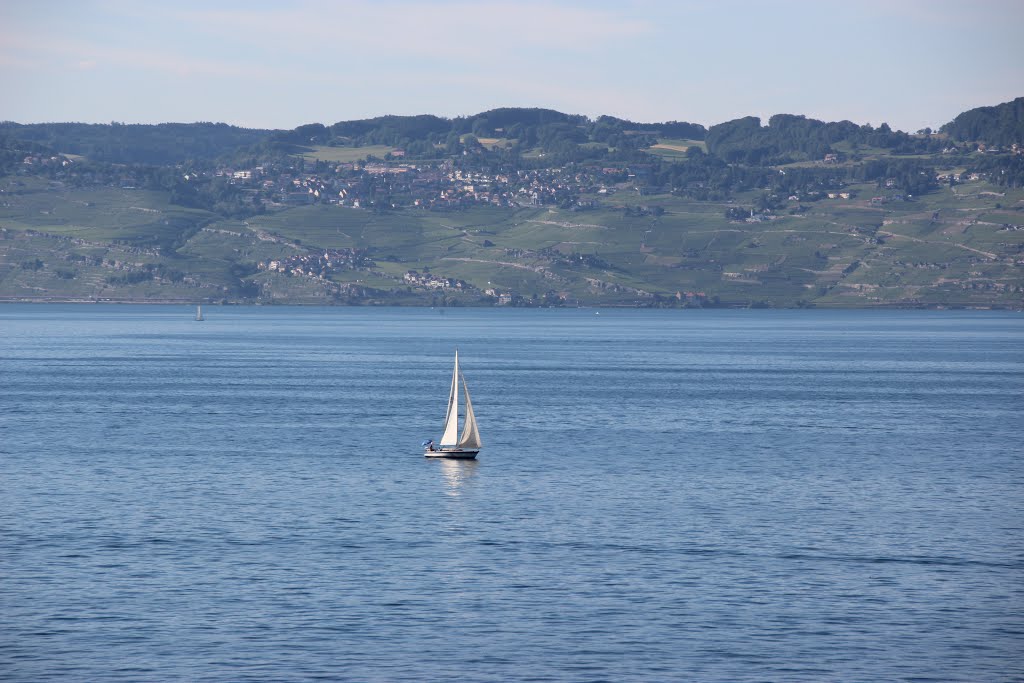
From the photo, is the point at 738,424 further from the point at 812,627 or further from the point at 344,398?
the point at 812,627

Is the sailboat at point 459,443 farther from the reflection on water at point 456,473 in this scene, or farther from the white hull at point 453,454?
the reflection on water at point 456,473

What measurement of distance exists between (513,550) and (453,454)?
3189 centimetres

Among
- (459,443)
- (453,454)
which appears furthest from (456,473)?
(459,443)

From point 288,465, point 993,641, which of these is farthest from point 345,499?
point 993,641

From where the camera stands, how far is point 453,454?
90.6 metres

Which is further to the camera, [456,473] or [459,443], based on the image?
[459,443]

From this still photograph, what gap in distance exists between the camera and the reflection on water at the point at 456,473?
78.2 metres

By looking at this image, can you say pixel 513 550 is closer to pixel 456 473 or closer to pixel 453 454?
pixel 456 473

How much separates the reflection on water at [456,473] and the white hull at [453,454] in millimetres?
318

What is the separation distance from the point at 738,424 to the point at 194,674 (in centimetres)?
8198

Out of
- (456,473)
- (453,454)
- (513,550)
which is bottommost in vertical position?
(456,473)

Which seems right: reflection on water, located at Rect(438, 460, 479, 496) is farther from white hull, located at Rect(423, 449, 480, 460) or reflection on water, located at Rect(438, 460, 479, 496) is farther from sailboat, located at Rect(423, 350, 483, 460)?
sailboat, located at Rect(423, 350, 483, 460)

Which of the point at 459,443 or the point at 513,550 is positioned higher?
the point at 459,443

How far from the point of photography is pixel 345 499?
238 ft
